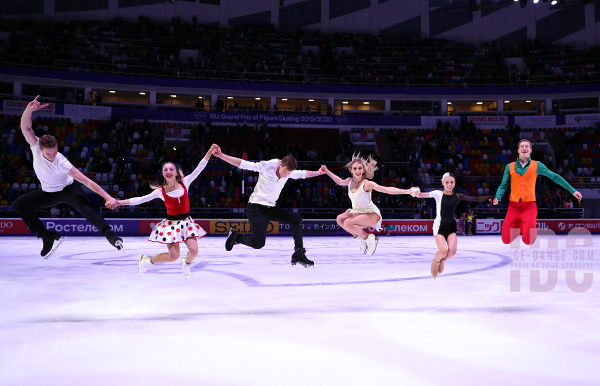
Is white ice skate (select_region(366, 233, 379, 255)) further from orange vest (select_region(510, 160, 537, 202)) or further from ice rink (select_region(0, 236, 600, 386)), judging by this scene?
orange vest (select_region(510, 160, 537, 202))

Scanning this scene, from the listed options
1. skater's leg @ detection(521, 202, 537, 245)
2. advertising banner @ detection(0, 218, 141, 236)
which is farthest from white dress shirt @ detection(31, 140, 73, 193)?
advertising banner @ detection(0, 218, 141, 236)

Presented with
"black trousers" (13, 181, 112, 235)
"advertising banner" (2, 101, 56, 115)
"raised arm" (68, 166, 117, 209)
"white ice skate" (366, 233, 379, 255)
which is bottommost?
"white ice skate" (366, 233, 379, 255)

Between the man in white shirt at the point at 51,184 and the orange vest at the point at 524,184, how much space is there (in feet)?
24.9

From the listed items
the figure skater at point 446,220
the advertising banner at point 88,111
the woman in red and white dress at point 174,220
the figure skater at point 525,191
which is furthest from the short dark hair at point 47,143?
the advertising banner at point 88,111

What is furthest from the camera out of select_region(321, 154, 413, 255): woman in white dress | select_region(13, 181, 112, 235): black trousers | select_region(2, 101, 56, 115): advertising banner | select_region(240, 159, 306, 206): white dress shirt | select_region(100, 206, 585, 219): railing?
select_region(2, 101, 56, 115): advertising banner

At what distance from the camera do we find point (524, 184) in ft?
30.1

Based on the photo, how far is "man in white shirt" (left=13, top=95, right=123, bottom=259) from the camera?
791 cm

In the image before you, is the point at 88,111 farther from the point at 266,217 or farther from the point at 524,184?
the point at 524,184

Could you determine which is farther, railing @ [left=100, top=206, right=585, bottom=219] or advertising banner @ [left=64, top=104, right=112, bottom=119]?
advertising banner @ [left=64, top=104, right=112, bottom=119]

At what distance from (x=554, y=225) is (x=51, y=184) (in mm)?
26942

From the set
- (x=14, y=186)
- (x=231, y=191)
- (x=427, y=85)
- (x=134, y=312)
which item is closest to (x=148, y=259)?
(x=134, y=312)

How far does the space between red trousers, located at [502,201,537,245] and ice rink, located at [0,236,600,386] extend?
1.44 meters

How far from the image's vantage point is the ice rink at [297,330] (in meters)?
3.32

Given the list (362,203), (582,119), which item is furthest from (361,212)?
(582,119)
